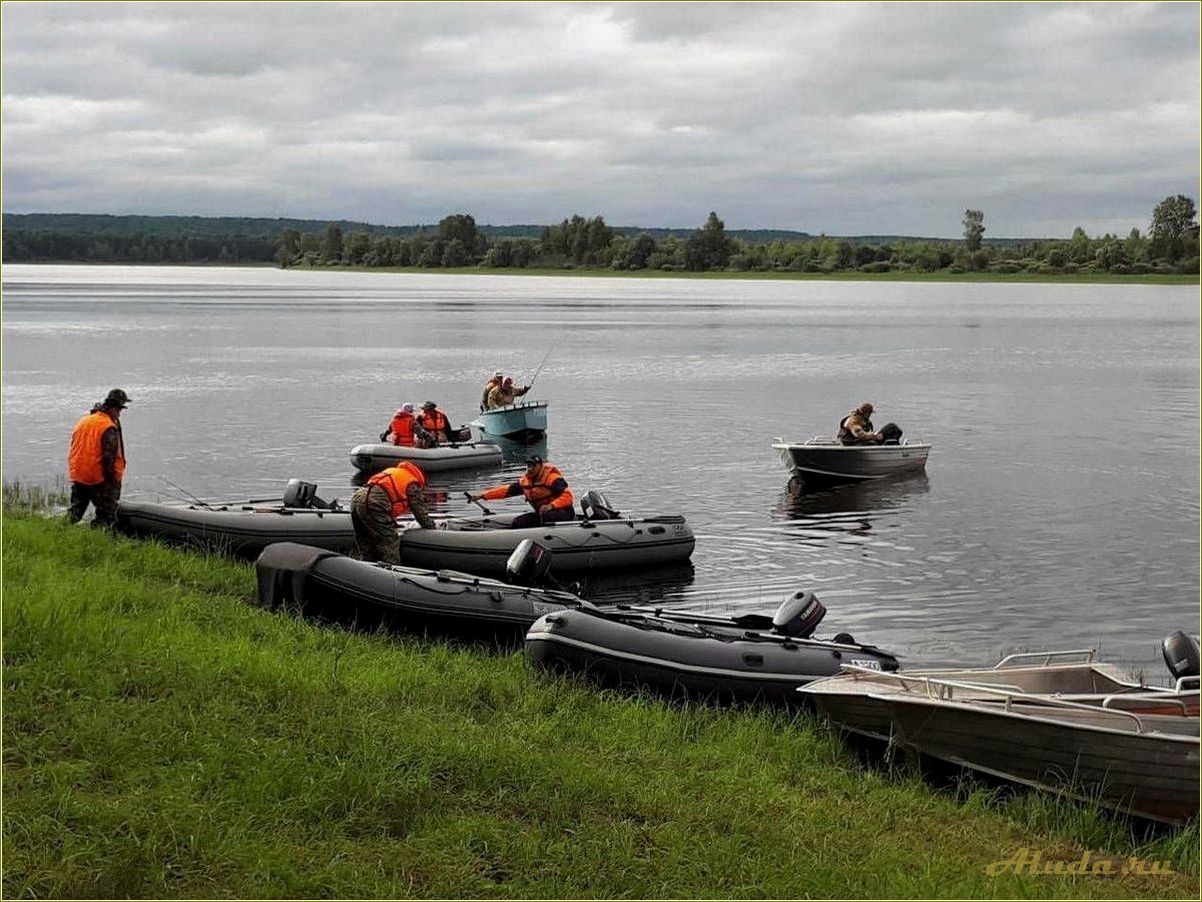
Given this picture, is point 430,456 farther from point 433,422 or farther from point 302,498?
point 302,498

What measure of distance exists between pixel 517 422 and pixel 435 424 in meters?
3.06

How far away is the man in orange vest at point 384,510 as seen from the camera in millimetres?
13648

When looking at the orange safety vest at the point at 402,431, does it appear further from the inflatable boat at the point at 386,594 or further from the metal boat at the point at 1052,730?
the metal boat at the point at 1052,730

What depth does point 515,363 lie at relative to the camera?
5447 centimetres

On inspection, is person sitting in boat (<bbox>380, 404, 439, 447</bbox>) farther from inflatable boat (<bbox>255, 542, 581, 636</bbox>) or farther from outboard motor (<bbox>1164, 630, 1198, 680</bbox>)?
outboard motor (<bbox>1164, 630, 1198, 680</bbox>)

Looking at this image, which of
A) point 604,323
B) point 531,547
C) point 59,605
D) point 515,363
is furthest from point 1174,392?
point 604,323

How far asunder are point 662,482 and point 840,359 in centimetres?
3512

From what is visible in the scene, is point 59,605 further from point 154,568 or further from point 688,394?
point 688,394

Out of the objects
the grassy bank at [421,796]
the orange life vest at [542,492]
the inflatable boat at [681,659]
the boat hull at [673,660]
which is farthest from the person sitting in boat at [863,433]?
the grassy bank at [421,796]

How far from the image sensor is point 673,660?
10531mm

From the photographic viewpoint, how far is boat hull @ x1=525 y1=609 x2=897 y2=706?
34.3ft

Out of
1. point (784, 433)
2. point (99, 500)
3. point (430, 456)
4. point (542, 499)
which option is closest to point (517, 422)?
point (430, 456)

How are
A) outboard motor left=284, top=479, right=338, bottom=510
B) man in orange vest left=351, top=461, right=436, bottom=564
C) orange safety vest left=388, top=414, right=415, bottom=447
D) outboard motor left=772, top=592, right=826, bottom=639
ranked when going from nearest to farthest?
outboard motor left=772, top=592, right=826, bottom=639 < man in orange vest left=351, top=461, right=436, bottom=564 < outboard motor left=284, top=479, right=338, bottom=510 < orange safety vest left=388, top=414, right=415, bottom=447

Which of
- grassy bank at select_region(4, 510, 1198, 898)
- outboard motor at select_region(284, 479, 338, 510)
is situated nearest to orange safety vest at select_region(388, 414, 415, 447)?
outboard motor at select_region(284, 479, 338, 510)
